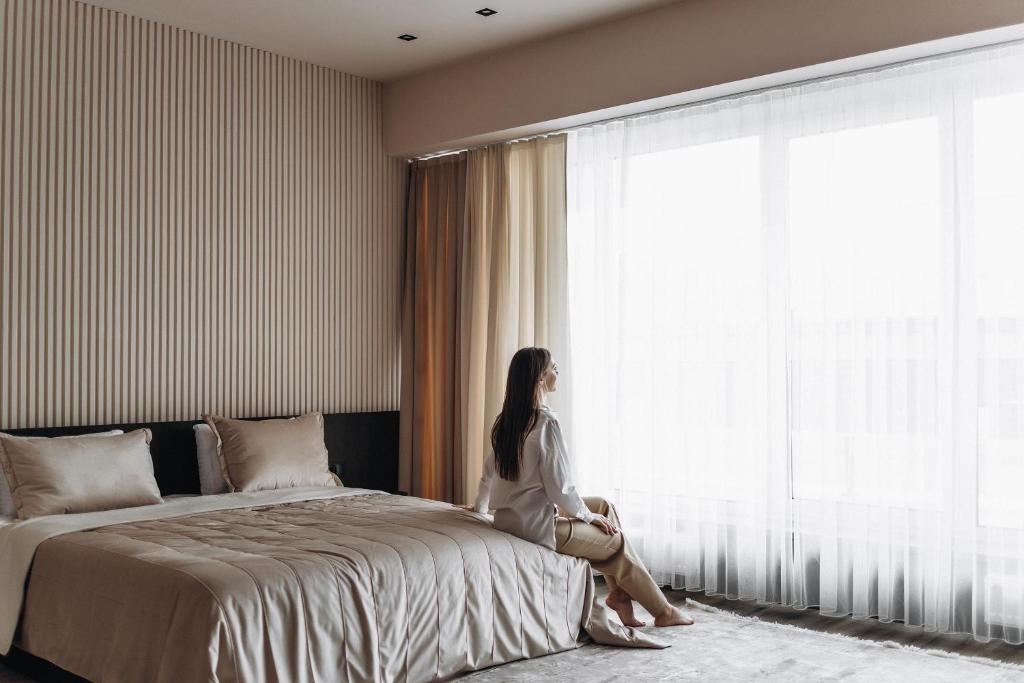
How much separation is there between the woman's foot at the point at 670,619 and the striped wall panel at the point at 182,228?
2501 millimetres

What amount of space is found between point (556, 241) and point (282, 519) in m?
2.23

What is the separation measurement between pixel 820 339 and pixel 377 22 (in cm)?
276

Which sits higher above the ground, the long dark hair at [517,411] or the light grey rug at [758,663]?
the long dark hair at [517,411]

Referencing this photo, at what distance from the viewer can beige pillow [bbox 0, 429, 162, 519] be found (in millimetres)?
3773

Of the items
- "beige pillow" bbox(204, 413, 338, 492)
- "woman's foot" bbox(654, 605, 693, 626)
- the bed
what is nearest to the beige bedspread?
the bed

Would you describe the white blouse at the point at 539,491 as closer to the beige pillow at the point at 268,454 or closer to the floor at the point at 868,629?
the floor at the point at 868,629

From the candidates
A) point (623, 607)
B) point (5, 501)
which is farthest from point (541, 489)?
point (5, 501)

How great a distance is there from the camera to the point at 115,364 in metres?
4.53

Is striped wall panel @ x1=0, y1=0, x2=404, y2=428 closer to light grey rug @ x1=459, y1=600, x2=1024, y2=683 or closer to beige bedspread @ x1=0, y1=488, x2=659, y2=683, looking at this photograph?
beige bedspread @ x1=0, y1=488, x2=659, y2=683

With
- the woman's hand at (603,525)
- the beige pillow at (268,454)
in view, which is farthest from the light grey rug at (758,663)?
the beige pillow at (268,454)

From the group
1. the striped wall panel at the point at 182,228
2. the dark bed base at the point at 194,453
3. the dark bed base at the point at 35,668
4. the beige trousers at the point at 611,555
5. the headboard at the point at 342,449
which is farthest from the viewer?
the headboard at the point at 342,449

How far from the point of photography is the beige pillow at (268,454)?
4531mm

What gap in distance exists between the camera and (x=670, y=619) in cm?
397

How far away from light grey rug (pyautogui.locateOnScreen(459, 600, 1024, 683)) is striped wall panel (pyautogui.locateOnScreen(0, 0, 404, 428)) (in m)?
2.49
